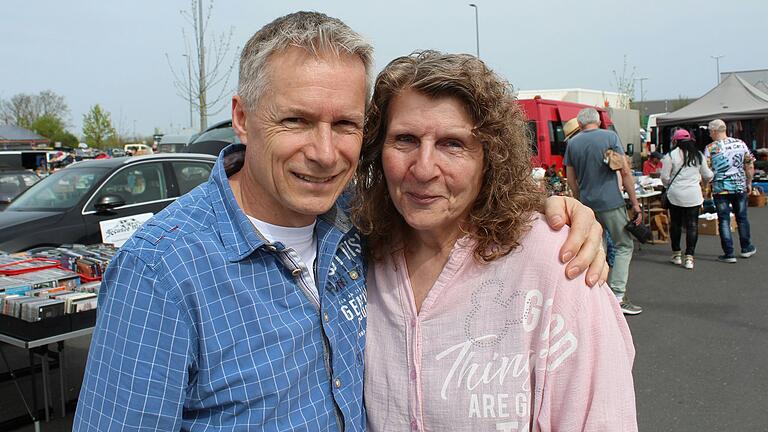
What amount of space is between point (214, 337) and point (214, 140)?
33.5 ft

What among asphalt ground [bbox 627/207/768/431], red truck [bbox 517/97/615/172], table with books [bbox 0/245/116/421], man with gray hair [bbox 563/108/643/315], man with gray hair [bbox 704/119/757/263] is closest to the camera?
table with books [bbox 0/245/116/421]

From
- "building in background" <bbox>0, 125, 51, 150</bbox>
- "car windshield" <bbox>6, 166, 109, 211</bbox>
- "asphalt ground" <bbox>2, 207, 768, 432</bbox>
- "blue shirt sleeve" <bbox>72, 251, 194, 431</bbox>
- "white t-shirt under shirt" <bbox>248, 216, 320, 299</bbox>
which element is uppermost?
"building in background" <bbox>0, 125, 51, 150</bbox>

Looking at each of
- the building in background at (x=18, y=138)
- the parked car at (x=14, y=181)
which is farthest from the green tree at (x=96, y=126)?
the parked car at (x=14, y=181)

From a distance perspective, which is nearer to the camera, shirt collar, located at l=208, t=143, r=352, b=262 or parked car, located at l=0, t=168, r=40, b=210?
shirt collar, located at l=208, t=143, r=352, b=262

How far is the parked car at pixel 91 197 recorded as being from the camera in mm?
6328

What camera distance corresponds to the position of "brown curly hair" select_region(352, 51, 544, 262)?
149 cm

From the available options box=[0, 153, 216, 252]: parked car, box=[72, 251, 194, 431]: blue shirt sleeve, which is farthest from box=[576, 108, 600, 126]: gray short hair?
box=[72, 251, 194, 431]: blue shirt sleeve

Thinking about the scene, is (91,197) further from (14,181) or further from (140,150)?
(140,150)

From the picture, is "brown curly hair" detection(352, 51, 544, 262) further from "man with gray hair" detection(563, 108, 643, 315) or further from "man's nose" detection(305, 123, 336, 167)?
"man with gray hair" detection(563, 108, 643, 315)

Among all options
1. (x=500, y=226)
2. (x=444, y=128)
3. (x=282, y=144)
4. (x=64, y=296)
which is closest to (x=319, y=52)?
(x=282, y=144)

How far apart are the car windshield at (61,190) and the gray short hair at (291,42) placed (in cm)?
611

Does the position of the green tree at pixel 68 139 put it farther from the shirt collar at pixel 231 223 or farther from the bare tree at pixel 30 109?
the shirt collar at pixel 231 223

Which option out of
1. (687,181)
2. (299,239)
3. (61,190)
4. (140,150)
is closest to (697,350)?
(687,181)

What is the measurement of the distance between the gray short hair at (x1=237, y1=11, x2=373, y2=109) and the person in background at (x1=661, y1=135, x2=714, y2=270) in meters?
7.53
